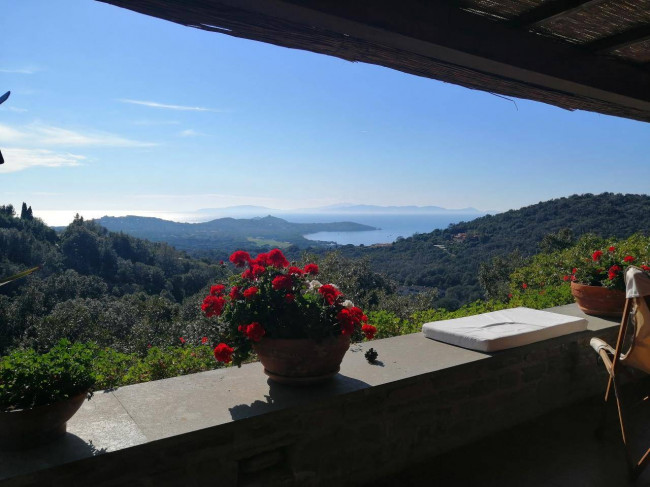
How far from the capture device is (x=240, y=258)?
84.0 inches

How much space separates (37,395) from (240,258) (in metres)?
0.92

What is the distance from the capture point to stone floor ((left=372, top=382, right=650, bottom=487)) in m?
2.40

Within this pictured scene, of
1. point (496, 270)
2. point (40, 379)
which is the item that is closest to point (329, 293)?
point (40, 379)

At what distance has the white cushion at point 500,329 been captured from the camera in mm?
2717

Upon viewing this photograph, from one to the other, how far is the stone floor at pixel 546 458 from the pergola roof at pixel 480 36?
173 cm

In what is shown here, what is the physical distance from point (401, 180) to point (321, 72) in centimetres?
1479

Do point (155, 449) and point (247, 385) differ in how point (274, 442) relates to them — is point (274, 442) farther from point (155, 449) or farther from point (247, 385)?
point (155, 449)

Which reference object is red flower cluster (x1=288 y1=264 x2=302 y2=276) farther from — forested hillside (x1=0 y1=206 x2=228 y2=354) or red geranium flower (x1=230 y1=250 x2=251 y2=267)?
forested hillside (x1=0 y1=206 x2=228 y2=354)

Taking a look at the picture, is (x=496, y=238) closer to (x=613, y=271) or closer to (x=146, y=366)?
(x=613, y=271)

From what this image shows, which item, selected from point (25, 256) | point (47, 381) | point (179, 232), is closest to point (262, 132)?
point (25, 256)

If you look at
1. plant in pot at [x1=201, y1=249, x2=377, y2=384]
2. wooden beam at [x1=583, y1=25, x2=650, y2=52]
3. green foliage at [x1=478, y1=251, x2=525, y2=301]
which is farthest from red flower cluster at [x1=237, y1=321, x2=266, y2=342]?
green foliage at [x1=478, y1=251, x2=525, y2=301]

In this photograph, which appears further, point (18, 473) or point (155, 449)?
point (155, 449)

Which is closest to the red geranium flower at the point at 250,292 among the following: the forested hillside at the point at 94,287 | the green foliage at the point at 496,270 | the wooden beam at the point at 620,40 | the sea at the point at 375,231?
the wooden beam at the point at 620,40

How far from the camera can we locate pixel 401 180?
20.3 m
